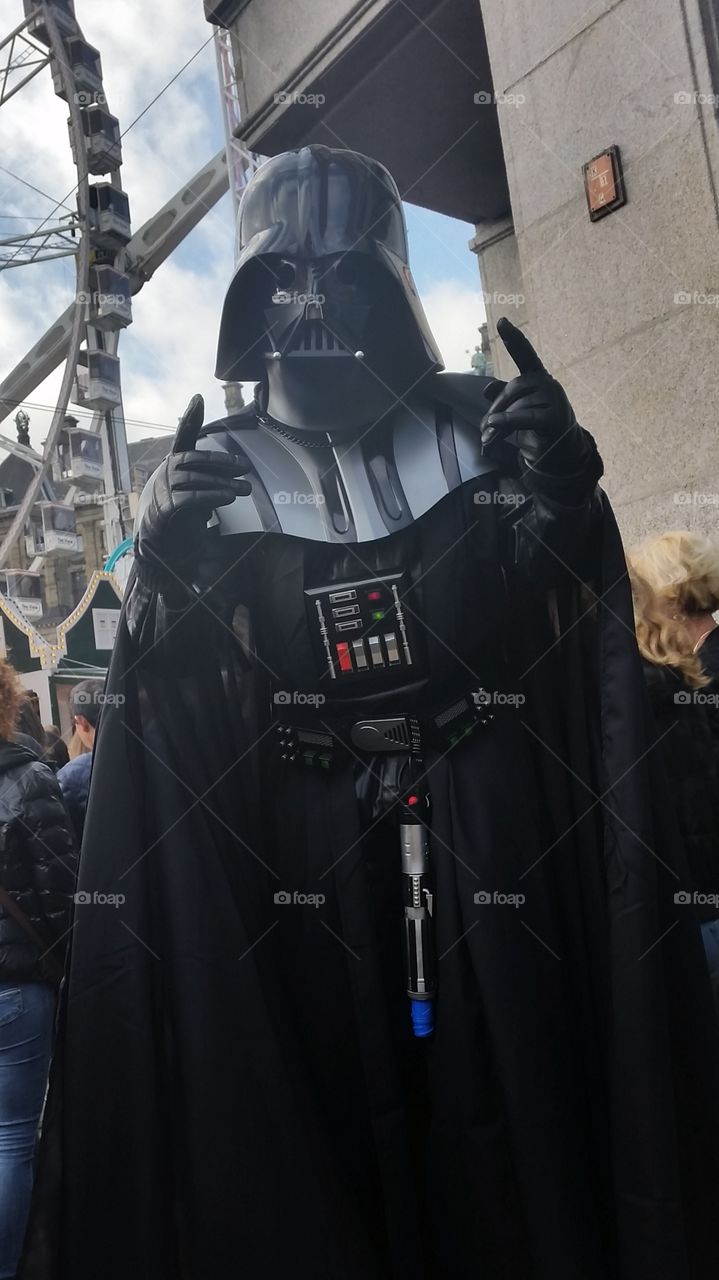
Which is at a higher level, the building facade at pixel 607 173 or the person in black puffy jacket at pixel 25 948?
the building facade at pixel 607 173

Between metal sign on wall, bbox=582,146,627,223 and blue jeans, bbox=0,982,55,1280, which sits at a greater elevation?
metal sign on wall, bbox=582,146,627,223

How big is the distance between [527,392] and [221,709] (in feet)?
2.55

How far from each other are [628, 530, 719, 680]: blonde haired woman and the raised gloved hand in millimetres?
739

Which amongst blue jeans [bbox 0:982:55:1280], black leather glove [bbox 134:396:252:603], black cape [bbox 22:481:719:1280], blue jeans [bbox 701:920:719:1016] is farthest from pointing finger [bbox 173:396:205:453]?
blue jeans [bbox 701:920:719:1016]

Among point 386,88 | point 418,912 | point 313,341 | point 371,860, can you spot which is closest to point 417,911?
point 418,912

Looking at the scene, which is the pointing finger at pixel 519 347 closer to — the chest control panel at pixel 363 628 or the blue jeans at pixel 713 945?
the chest control panel at pixel 363 628

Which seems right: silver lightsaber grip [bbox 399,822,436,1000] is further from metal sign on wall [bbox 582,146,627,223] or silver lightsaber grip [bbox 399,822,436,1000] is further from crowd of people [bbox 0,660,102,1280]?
metal sign on wall [bbox 582,146,627,223]

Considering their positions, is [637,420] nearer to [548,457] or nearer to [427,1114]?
[548,457]

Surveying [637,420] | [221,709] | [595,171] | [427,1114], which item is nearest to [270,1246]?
[427,1114]

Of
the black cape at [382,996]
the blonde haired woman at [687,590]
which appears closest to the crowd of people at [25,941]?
the black cape at [382,996]

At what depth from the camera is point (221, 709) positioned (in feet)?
5.74

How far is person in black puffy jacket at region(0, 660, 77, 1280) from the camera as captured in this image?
6.66 feet

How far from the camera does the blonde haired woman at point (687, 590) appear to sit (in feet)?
6.86

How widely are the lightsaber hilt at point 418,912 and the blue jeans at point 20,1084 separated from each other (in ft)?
3.30
